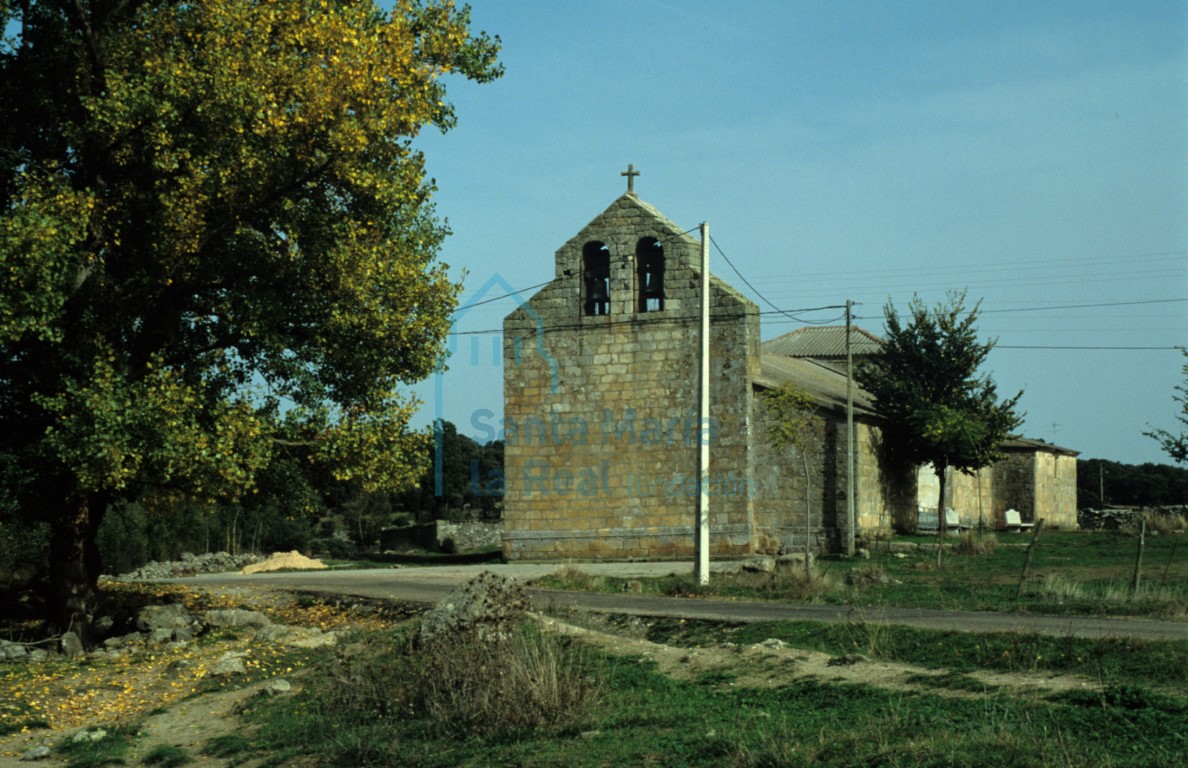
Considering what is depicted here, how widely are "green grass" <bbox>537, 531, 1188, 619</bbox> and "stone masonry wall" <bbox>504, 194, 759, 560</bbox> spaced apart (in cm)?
494

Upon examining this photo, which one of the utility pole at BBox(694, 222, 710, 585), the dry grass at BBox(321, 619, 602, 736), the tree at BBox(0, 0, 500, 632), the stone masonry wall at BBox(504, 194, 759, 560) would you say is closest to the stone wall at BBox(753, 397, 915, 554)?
the stone masonry wall at BBox(504, 194, 759, 560)

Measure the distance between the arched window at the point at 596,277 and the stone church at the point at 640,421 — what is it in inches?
1.5

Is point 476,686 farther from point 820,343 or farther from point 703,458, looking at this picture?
point 820,343

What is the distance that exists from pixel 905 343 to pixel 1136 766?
3077 cm

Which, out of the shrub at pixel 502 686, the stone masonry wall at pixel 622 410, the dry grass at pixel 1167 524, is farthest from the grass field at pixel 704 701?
the dry grass at pixel 1167 524

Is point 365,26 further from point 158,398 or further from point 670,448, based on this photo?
point 670,448

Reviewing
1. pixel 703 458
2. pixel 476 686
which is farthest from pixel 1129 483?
pixel 476 686

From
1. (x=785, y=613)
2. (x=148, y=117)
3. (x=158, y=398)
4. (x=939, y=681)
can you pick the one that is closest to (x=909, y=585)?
(x=785, y=613)

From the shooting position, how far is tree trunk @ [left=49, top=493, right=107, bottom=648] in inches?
643

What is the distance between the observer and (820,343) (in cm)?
5822

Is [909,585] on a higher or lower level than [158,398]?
lower

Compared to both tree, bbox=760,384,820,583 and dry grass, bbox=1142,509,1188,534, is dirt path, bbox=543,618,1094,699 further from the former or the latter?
dry grass, bbox=1142,509,1188,534

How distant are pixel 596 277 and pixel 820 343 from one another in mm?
28926

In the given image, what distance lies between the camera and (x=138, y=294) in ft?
50.0
